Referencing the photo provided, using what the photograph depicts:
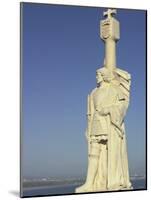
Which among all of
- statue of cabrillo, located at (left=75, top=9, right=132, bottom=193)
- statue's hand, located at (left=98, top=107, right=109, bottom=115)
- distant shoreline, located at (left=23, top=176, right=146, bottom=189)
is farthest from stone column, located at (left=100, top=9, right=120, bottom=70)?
distant shoreline, located at (left=23, top=176, right=146, bottom=189)

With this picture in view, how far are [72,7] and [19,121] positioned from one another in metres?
1.19

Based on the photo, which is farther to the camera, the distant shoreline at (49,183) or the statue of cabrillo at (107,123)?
the statue of cabrillo at (107,123)

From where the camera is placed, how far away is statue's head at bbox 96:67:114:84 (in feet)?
20.1

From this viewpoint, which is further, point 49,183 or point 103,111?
point 103,111

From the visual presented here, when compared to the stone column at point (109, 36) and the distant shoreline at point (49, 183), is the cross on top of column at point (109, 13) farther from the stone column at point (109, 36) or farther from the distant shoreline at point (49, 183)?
the distant shoreline at point (49, 183)

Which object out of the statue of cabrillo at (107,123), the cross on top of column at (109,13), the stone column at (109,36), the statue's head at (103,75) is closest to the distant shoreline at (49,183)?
the statue of cabrillo at (107,123)

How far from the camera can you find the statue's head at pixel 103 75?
614 centimetres

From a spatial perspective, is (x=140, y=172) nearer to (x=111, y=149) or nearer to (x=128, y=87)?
(x=111, y=149)

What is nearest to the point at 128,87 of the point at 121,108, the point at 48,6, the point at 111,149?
the point at 121,108

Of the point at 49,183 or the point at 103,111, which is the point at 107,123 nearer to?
the point at 103,111

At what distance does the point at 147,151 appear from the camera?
20.8 ft

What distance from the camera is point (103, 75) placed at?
616 centimetres

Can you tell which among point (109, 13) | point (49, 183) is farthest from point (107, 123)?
point (109, 13)

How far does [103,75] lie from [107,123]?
46 cm
